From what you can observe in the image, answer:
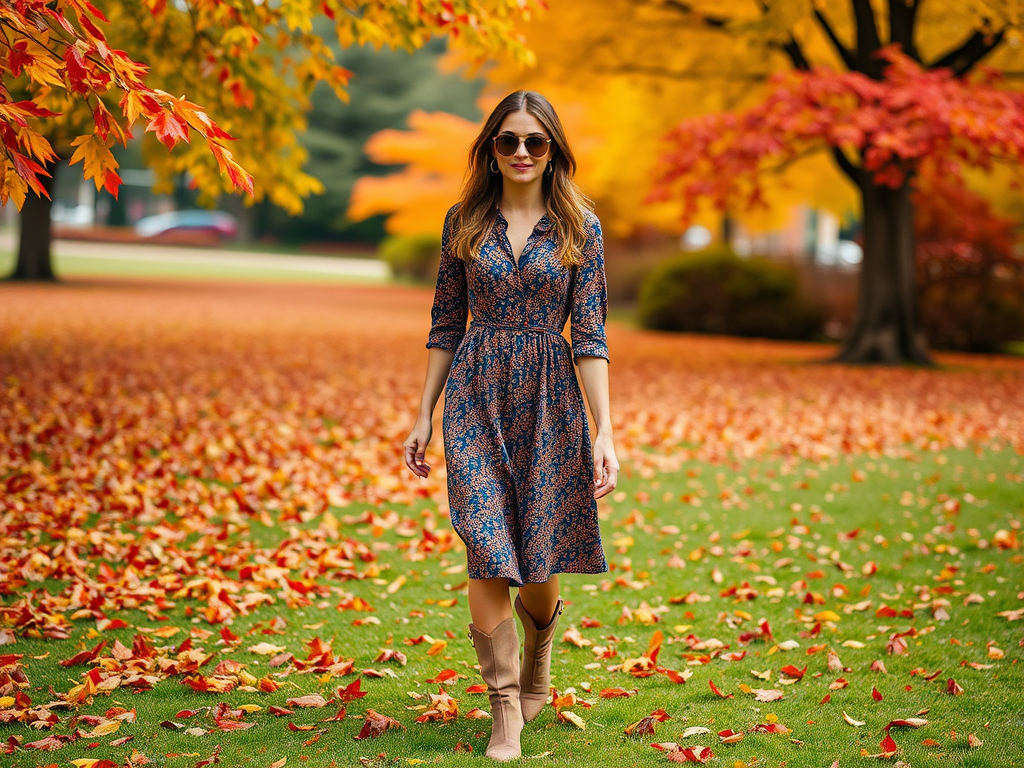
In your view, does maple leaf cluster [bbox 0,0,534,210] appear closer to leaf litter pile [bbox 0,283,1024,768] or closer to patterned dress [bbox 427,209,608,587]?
patterned dress [bbox 427,209,608,587]

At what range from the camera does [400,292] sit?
1222 inches

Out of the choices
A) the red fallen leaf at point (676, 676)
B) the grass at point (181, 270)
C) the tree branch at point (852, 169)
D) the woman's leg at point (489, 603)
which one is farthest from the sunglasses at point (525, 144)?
the grass at point (181, 270)

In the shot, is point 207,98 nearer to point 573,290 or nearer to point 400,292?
point 573,290

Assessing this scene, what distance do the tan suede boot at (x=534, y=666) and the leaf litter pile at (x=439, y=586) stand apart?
0.09 meters

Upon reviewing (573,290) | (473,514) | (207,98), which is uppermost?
(207,98)

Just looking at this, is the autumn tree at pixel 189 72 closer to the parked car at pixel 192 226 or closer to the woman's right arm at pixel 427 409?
the woman's right arm at pixel 427 409

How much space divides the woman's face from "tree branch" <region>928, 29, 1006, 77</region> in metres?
12.1

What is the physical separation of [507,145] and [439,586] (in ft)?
8.66

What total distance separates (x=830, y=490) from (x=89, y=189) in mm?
69694

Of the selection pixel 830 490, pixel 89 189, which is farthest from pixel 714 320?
pixel 89 189

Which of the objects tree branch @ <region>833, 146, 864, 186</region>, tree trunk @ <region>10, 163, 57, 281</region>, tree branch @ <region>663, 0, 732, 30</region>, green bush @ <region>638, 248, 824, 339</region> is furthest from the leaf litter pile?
tree trunk @ <region>10, 163, 57, 281</region>

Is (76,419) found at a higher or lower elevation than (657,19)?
lower

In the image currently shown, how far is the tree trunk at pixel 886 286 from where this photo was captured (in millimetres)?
14406

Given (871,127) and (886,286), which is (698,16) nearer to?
(871,127)
